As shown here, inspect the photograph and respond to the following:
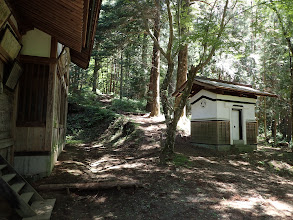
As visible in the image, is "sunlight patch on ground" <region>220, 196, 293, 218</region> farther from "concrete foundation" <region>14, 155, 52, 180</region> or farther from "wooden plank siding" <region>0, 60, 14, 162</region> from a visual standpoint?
"wooden plank siding" <region>0, 60, 14, 162</region>

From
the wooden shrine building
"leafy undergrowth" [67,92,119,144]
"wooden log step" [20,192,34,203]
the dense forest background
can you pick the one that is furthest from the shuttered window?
"leafy undergrowth" [67,92,119,144]

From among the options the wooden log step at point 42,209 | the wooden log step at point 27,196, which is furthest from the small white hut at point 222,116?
the wooden log step at point 27,196

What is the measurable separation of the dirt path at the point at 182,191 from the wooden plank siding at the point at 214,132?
4.92 feet

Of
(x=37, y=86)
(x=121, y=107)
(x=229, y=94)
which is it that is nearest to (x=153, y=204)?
(x=37, y=86)

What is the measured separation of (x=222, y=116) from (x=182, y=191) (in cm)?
636

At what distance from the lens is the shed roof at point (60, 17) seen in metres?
4.00

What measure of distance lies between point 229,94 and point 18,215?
10.3 meters

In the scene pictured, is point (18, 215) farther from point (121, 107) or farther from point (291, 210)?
point (121, 107)

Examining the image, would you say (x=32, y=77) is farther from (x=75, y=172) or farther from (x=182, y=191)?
(x=182, y=191)

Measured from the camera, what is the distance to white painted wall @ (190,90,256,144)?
34.1 ft

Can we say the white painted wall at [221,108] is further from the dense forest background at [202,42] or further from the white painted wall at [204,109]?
the dense forest background at [202,42]

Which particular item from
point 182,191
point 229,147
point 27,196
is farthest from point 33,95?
point 229,147

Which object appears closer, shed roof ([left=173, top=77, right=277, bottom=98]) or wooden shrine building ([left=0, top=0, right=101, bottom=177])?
wooden shrine building ([left=0, top=0, right=101, bottom=177])

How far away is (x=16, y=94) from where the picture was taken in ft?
17.3
